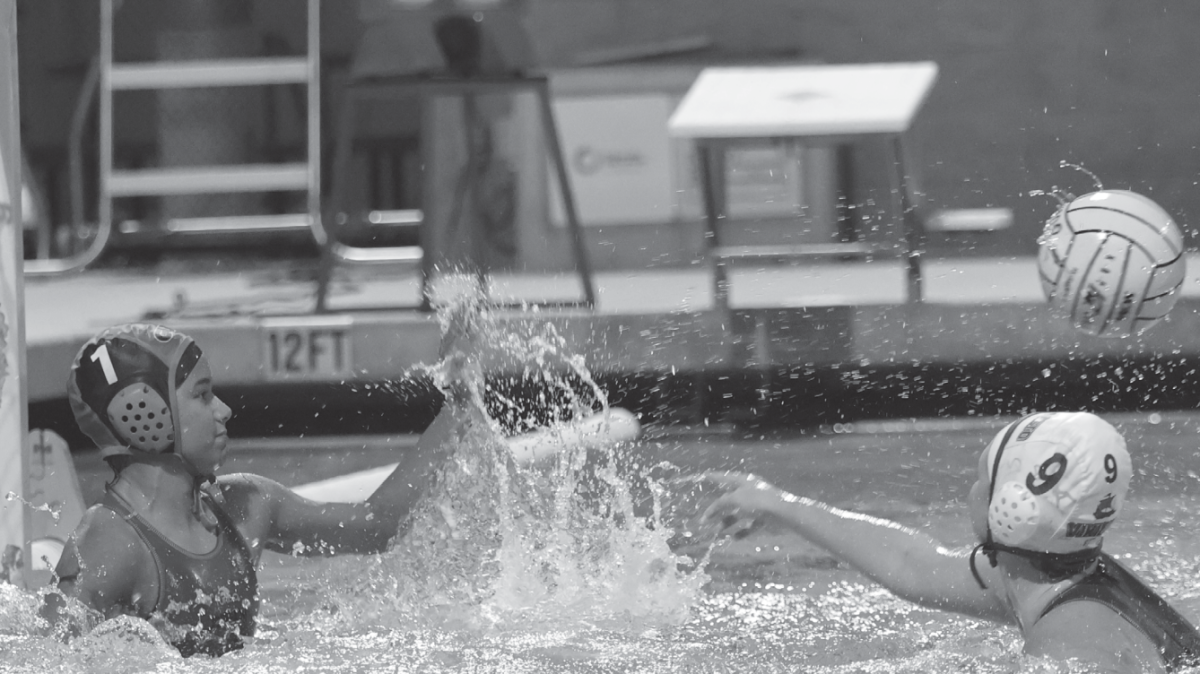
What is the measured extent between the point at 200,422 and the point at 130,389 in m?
0.13

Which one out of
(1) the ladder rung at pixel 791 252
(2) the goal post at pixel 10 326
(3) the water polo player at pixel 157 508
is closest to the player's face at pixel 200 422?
(3) the water polo player at pixel 157 508

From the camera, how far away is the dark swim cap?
8.52 feet

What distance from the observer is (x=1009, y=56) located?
27.8 ft

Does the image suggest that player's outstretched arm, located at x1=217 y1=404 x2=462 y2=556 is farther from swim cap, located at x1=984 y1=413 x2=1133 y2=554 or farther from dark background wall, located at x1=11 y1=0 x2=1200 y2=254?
dark background wall, located at x1=11 y1=0 x2=1200 y2=254

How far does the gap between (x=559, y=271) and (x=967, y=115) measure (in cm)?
238

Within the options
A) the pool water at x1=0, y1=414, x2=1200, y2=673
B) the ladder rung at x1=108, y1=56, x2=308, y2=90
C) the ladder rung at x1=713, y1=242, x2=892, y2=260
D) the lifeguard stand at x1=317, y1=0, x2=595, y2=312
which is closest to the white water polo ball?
the pool water at x1=0, y1=414, x2=1200, y2=673

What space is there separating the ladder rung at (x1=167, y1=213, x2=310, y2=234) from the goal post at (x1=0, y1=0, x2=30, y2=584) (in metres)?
4.51

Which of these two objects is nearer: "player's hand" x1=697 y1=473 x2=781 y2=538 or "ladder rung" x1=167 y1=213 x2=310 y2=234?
"player's hand" x1=697 y1=473 x2=781 y2=538

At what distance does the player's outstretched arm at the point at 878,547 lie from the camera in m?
2.78

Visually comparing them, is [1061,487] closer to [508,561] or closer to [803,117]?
[508,561]

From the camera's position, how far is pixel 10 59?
10.7ft

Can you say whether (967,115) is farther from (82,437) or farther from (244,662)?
(244,662)

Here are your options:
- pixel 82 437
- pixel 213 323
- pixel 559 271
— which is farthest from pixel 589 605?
pixel 559 271

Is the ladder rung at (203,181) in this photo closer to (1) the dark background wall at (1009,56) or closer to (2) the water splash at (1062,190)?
(1) the dark background wall at (1009,56)
